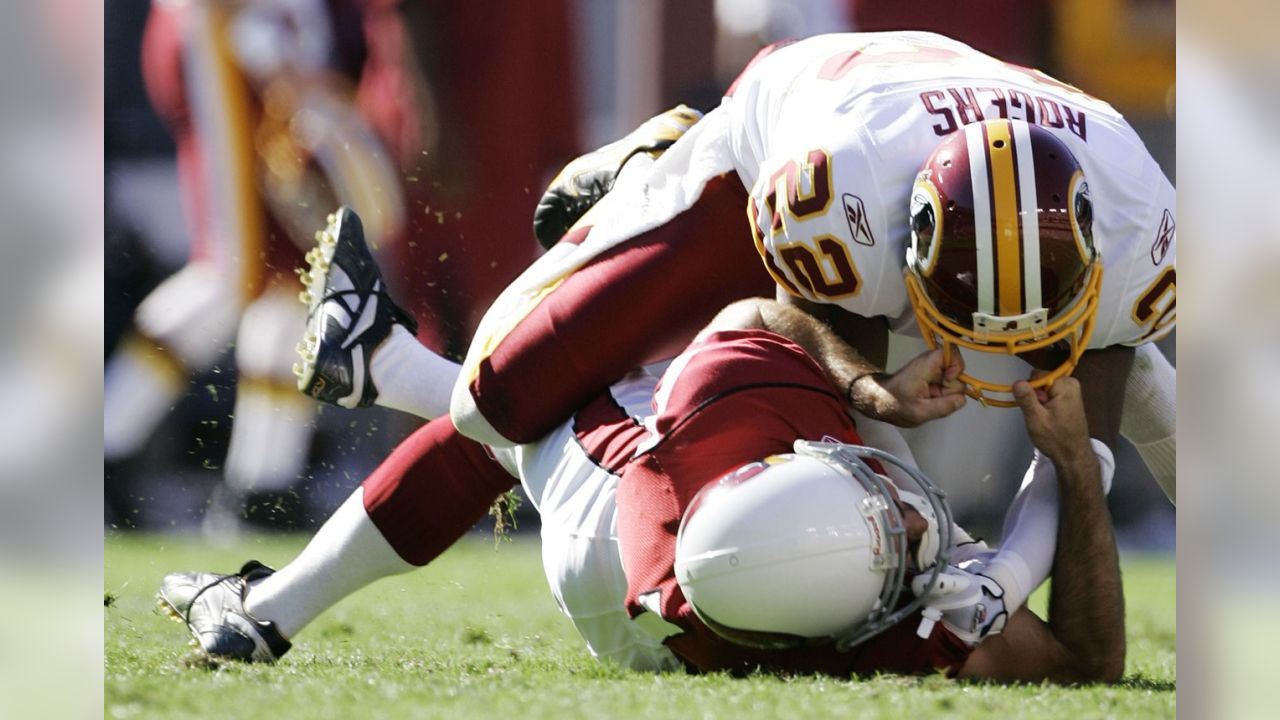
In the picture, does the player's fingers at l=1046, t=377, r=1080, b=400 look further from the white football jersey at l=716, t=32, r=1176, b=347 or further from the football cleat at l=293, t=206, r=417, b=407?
the football cleat at l=293, t=206, r=417, b=407

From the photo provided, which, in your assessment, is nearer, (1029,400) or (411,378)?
(1029,400)

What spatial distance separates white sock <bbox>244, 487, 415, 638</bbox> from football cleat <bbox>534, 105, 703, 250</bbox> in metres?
0.87

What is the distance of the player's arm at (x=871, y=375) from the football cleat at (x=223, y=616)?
3.48ft

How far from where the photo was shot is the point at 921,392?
2371mm

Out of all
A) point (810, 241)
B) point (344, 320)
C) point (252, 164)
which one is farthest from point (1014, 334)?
point (252, 164)

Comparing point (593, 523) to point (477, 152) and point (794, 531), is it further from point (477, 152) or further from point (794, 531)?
point (477, 152)

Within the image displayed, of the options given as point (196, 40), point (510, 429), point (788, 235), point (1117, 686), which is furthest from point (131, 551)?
point (1117, 686)

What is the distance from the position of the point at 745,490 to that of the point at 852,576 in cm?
19

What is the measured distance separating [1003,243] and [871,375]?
0.31 metres

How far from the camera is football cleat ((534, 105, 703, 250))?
10.6 ft

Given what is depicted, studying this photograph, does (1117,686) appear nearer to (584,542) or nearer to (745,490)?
(745,490)

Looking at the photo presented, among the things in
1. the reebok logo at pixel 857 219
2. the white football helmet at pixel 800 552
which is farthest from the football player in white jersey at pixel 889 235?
the white football helmet at pixel 800 552

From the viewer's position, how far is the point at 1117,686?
7.75 ft
